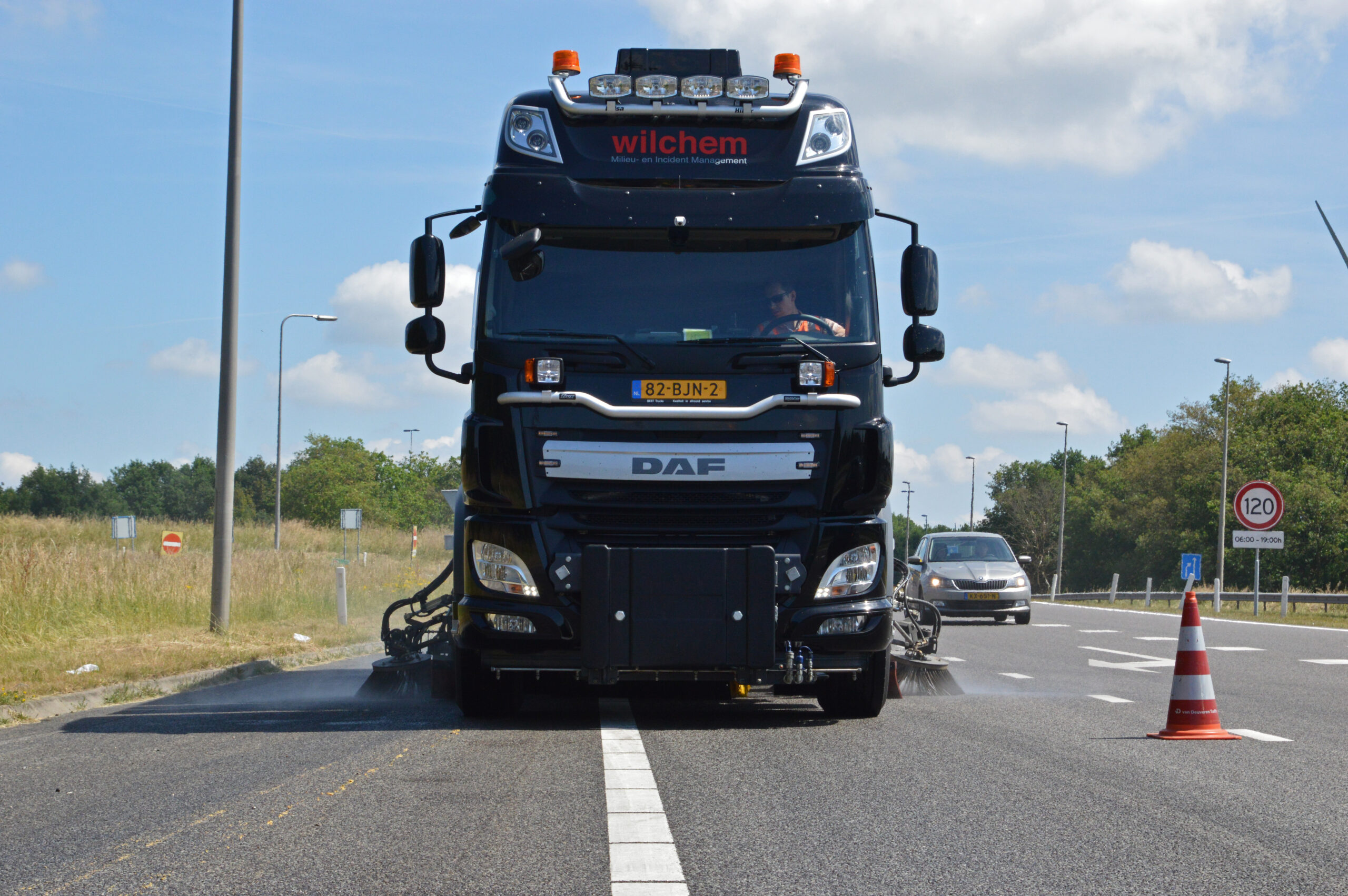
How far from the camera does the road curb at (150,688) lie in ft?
31.6

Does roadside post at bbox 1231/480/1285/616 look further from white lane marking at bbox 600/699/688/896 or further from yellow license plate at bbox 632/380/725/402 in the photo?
white lane marking at bbox 600/699/688/896

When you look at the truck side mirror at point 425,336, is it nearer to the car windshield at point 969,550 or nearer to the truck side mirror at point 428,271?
the truck side mirror at point 428,271

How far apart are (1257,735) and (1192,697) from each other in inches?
20.6

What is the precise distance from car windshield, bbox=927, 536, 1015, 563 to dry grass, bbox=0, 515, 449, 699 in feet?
33.9

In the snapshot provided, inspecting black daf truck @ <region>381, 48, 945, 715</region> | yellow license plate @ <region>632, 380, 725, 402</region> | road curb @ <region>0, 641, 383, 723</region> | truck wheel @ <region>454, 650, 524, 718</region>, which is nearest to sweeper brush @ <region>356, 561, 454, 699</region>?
truck wheel @ <region>454, 650, 524, 718</region>

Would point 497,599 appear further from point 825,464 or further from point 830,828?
point 830,828

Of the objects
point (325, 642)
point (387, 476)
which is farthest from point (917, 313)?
point (387, 476)

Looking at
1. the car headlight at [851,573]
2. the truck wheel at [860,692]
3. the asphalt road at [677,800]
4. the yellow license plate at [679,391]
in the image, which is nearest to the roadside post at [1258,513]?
the asphalt road at [677,800]

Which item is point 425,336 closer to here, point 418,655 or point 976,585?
point 418,655

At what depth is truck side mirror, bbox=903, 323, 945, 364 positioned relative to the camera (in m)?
8.38

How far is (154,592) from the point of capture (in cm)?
1836

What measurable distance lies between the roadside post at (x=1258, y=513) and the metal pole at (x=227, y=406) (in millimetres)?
18966

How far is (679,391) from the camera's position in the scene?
25.3ft

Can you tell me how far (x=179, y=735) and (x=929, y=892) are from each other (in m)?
5.49
